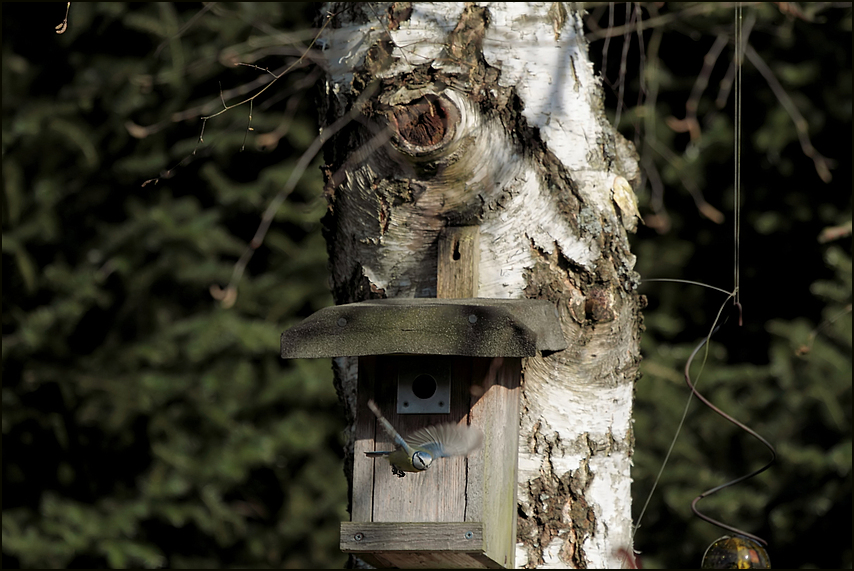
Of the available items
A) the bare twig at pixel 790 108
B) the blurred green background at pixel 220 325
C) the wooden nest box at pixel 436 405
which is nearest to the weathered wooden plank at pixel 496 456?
the wooden nest box at pixel 436 405

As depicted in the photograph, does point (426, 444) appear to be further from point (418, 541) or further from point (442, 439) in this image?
point (418, 541)

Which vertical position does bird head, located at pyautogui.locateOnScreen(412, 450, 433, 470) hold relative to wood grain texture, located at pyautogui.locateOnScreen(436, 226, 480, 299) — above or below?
below

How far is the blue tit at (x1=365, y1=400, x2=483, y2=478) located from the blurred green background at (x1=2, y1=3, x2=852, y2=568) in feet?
7.01

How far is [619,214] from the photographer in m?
1.93

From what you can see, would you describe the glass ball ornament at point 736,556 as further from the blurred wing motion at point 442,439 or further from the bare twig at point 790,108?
the bare twig at point 790,108

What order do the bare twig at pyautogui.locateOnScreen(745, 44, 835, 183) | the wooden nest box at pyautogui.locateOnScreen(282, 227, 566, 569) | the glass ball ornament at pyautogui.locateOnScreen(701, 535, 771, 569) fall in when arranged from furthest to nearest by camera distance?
the bare twig at pyautogui.locateOnScreen(745, 44, 835, 183), the glass ball ornament at pyautogui.locateOnScreen(701, 535, 771, 569), the wooden nest box at pyautogui.locateOnScreen(282, 227, 566, 569)

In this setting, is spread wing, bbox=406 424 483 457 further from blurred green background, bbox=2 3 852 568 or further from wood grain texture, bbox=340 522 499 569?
blurred green background, bbox=2 3 852 568

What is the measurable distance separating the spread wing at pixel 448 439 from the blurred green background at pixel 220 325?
7.00ft

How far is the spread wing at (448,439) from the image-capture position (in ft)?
5.73

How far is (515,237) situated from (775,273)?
10.3ft

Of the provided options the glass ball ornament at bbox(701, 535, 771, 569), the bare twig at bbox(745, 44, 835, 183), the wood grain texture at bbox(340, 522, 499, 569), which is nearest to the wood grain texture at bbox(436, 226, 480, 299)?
the wood grain texture at bbox(340, 522, 499, 569)

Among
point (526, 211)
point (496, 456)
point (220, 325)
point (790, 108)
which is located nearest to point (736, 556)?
point (496, 456)

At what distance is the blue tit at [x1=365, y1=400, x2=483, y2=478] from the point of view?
170 cm

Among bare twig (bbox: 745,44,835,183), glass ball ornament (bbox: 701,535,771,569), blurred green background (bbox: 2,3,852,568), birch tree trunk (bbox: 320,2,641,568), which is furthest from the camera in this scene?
blurred green background (bbox: 2,3,852,568)
